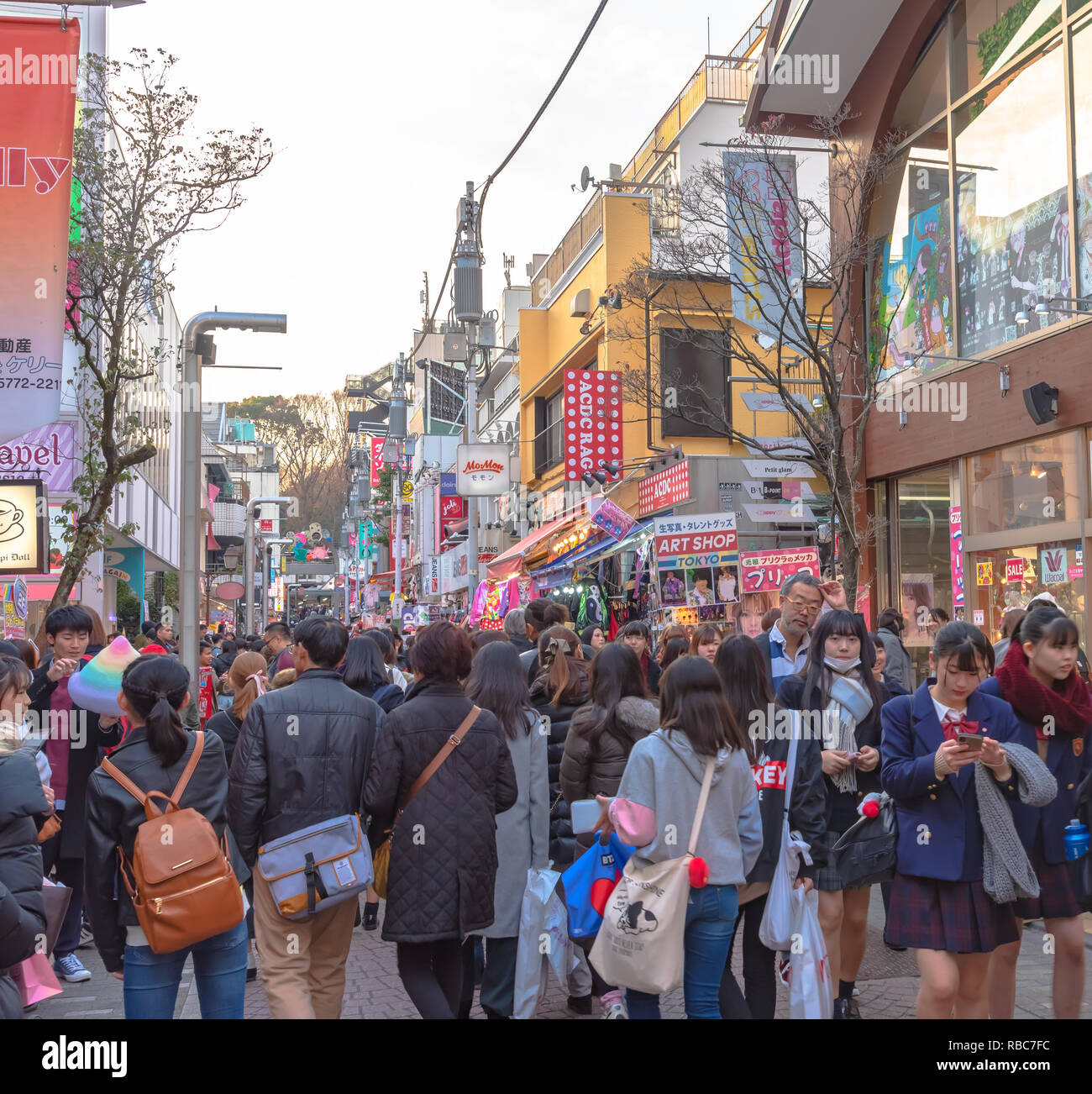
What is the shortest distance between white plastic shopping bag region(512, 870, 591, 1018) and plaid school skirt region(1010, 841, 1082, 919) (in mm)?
2176

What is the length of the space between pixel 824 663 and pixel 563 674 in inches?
68.0

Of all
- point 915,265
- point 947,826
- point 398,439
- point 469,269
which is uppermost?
point 398,439

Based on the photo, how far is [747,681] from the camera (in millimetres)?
5500

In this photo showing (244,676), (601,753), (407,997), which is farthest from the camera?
(244,676)

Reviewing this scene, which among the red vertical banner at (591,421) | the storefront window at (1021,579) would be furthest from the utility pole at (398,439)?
the storefront window at (1021,579)

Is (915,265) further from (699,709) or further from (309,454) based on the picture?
(309,454)

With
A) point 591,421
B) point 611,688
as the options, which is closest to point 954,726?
point 611,688

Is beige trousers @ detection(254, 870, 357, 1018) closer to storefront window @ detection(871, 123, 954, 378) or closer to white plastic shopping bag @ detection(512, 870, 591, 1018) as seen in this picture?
white plastic shopping bag @ detection(512, 870, 591, 1018)

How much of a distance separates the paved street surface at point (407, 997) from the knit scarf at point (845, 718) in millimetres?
1417

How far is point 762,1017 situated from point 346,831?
6.73 feet

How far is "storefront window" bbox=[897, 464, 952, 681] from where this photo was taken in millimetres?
15086

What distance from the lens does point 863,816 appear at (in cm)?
506
